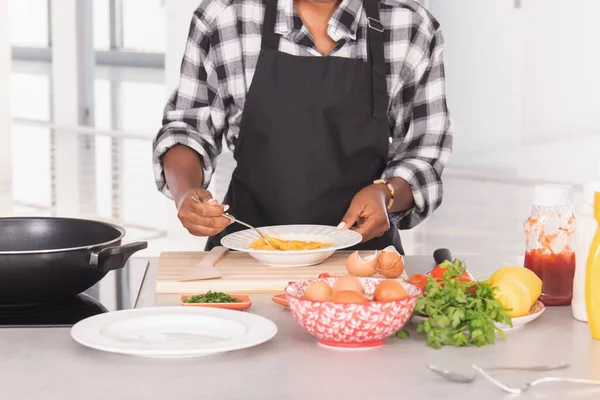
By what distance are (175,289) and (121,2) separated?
715 inches

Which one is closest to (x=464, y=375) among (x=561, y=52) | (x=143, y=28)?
(x=561, y=52)

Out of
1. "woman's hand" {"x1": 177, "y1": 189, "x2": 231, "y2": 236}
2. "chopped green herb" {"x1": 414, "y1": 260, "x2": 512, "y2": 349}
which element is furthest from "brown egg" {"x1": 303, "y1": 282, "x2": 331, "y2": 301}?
"woman's hand" {"x1": 177, "y1": 189, "x2": 231, "y2": 236}

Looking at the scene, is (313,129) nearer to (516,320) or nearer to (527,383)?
(516,320)

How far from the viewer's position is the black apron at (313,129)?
2.38 m

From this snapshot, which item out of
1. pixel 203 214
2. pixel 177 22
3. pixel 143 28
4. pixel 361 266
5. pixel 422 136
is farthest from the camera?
pixel 143 28

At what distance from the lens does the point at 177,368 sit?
4.47 ft

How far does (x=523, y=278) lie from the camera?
1.59 m

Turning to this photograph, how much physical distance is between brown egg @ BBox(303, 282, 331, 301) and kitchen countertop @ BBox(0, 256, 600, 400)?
3.0 inches

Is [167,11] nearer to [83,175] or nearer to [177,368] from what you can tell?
[83,175]

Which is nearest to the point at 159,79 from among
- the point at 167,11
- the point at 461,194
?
the point at 167,11

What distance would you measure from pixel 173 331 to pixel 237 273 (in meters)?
0.43

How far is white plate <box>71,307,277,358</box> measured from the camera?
4.51 feet

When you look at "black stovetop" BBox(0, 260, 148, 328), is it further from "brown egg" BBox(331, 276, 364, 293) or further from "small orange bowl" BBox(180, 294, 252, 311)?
"brown egg" BBox(331, 276, 364, 293)

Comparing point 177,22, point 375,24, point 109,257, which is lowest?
point 109,257
